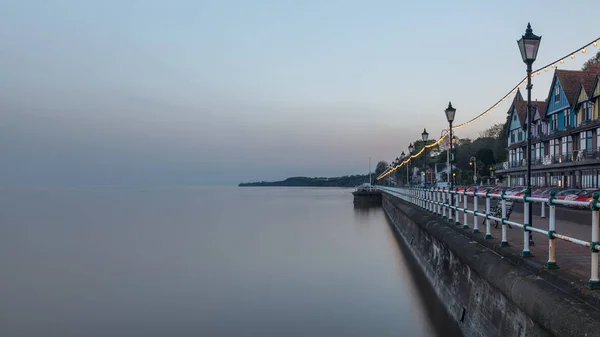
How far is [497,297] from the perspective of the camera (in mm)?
6707

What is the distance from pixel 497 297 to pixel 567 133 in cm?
4062

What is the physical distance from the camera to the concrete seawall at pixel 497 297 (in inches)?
175

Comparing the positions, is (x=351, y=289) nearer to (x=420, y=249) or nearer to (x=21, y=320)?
(x=420, y=249)

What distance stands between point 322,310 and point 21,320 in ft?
28.5

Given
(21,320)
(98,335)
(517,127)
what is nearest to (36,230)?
(21,320)

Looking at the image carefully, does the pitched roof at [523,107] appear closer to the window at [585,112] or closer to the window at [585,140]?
the window at [585,112]

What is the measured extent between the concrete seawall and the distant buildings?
3075cm

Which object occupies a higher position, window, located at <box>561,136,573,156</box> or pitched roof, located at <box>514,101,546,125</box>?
pitched roof, located at <box>514,101,546,125</box>

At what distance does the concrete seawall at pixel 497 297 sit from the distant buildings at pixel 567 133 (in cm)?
3075

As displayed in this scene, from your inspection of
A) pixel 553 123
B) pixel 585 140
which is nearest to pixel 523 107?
pixel 553 123

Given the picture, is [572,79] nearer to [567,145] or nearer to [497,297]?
[567,145]

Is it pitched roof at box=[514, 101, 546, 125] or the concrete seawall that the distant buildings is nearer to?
pitched roof at box=[514, 101, 546, 125]

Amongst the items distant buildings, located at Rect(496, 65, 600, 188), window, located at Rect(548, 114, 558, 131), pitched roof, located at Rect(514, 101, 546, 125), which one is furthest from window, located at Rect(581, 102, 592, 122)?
pitched roof, located at Rect(514, 101, 546, 125)

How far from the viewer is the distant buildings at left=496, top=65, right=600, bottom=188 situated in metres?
36.4
